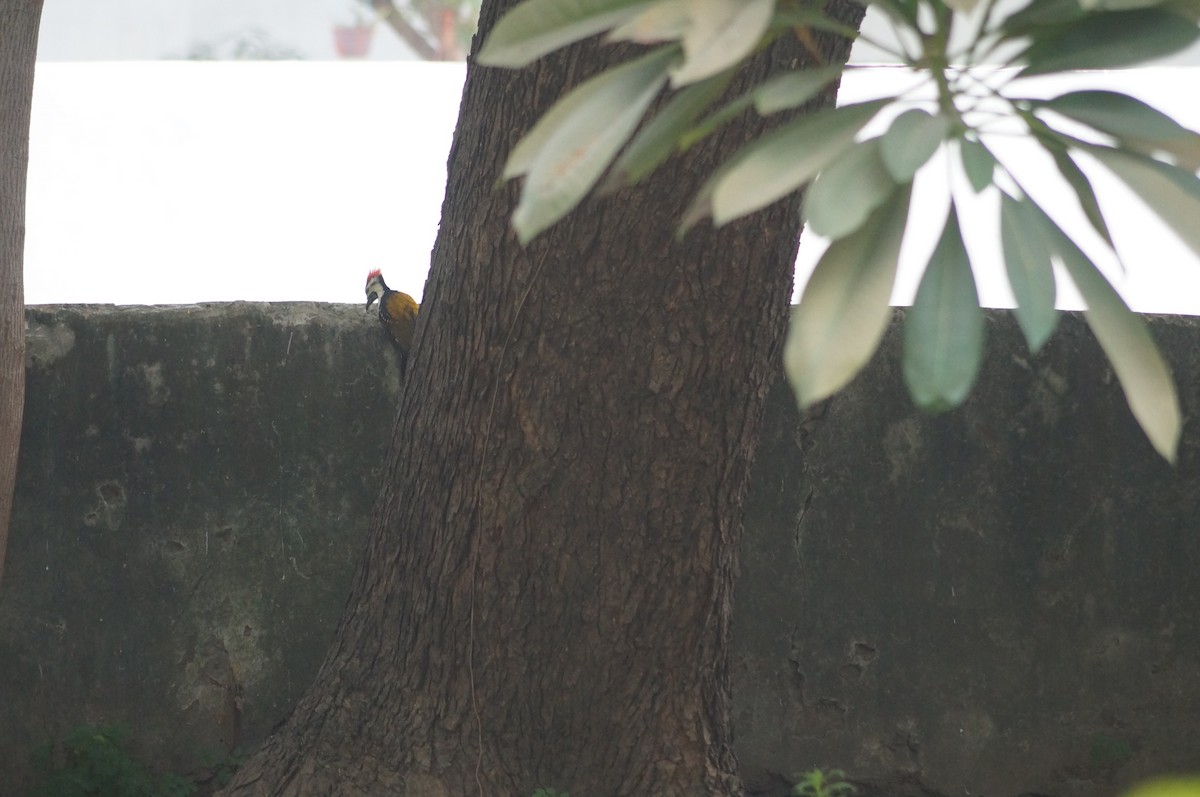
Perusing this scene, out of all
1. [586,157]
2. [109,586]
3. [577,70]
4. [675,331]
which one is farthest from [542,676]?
[586,157]

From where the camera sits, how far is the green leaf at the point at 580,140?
94 cm

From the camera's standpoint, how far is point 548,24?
1035mm

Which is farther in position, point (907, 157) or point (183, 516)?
point (183, 516)

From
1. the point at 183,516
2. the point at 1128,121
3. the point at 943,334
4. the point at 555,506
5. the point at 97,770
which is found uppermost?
the point at 1128,121

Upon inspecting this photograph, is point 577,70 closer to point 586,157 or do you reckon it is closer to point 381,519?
point 381,519

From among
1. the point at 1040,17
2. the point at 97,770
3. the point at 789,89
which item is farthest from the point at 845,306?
the point at 97,770

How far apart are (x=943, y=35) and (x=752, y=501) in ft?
7.59

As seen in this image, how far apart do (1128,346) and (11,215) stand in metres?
2.43

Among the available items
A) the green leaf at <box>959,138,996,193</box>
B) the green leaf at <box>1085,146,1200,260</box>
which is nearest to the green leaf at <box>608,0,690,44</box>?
the green leaf at <box>959,138,996,193</box>

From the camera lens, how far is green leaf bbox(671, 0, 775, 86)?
89 centimetres

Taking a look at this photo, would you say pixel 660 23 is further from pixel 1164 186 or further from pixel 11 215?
pixel 11 215

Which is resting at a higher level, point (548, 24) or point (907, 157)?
point (548, 24)

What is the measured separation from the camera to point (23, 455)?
3199 millimetres

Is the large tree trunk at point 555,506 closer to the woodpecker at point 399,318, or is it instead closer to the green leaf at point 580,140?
the woodpecker at point 399,318
